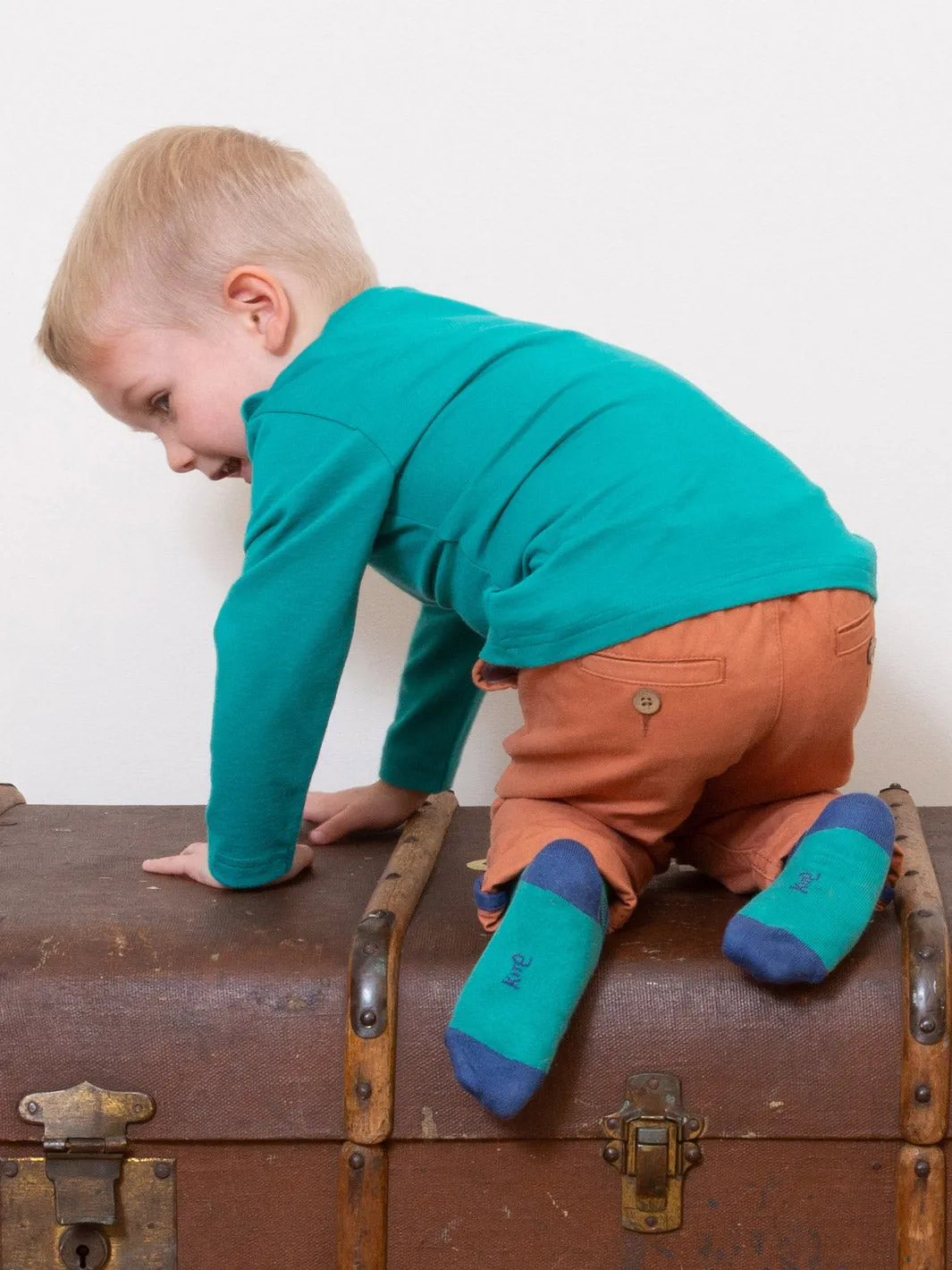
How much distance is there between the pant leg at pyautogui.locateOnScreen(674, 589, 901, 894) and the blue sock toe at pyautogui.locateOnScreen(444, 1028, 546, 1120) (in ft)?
0.97

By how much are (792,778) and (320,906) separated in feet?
1.33

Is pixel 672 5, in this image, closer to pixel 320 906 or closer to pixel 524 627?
pixel 524 627

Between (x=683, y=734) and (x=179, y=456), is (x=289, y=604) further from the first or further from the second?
(x=683, y=734)

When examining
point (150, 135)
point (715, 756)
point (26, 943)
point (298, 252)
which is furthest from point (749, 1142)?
point (150, 135)

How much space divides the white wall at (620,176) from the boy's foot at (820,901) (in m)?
0.73

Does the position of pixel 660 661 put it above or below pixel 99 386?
below

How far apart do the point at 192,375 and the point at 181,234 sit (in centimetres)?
11

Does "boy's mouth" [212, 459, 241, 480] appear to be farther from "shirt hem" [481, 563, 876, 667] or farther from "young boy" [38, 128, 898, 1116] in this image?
"shirt hem" [481, 563, 876, 667]

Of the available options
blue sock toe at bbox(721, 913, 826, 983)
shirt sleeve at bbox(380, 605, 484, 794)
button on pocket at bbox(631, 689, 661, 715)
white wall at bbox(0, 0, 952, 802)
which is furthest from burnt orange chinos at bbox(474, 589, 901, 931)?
white wall at bbox(0, 0, 952, 802)

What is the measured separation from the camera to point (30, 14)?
1665mm

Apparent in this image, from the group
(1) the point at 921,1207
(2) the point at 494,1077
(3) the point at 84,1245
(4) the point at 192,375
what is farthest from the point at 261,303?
(1) the point at 921,1207

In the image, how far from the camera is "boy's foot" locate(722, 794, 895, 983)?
1000 millimetres

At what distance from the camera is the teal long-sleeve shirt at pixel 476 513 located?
1.09 meters

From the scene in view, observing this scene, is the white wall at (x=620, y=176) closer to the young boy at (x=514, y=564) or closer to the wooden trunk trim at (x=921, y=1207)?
the young boy at (x=514, y=564)
